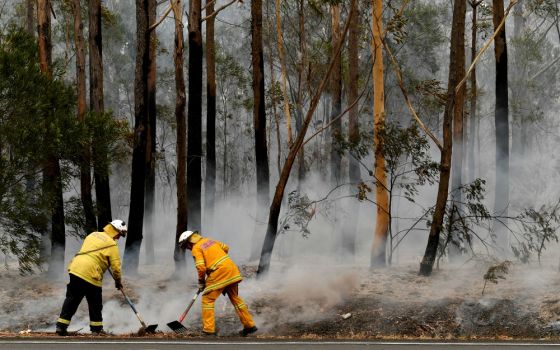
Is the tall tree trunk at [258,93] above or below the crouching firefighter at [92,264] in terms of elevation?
above

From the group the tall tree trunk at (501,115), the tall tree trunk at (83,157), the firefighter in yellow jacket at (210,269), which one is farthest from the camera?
the tall tree trunk at (501,115)

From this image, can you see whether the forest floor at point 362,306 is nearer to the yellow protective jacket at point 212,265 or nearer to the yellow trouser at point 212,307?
the yellow trouser at point 212,307

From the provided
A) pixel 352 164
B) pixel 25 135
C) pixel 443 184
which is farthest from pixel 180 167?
pixel 352 164

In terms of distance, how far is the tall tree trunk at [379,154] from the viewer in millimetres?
18766

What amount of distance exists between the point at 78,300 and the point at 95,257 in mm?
635

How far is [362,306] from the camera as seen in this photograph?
1509 centimetres

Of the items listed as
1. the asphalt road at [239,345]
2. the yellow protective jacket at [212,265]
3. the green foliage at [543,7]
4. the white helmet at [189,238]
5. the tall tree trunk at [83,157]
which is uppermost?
the green foliage at [543,7]

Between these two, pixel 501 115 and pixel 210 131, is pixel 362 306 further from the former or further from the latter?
pixel 210 131

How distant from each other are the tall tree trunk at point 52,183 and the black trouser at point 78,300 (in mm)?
6375

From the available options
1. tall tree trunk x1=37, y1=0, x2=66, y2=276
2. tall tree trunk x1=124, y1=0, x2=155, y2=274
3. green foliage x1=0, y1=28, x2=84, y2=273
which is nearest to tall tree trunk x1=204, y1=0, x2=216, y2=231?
tall tree trunk x1=124, y1=0, x2=155, y2=274

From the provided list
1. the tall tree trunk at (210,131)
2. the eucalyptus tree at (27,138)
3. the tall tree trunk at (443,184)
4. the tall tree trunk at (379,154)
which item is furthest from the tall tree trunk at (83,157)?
the tall tree trunk at (443,184)

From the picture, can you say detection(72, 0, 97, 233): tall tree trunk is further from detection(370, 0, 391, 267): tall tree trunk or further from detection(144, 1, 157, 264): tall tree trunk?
detection(370, 0, 391, 267): tall tree trunk

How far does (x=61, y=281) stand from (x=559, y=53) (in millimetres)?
43431

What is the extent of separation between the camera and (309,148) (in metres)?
48.8
